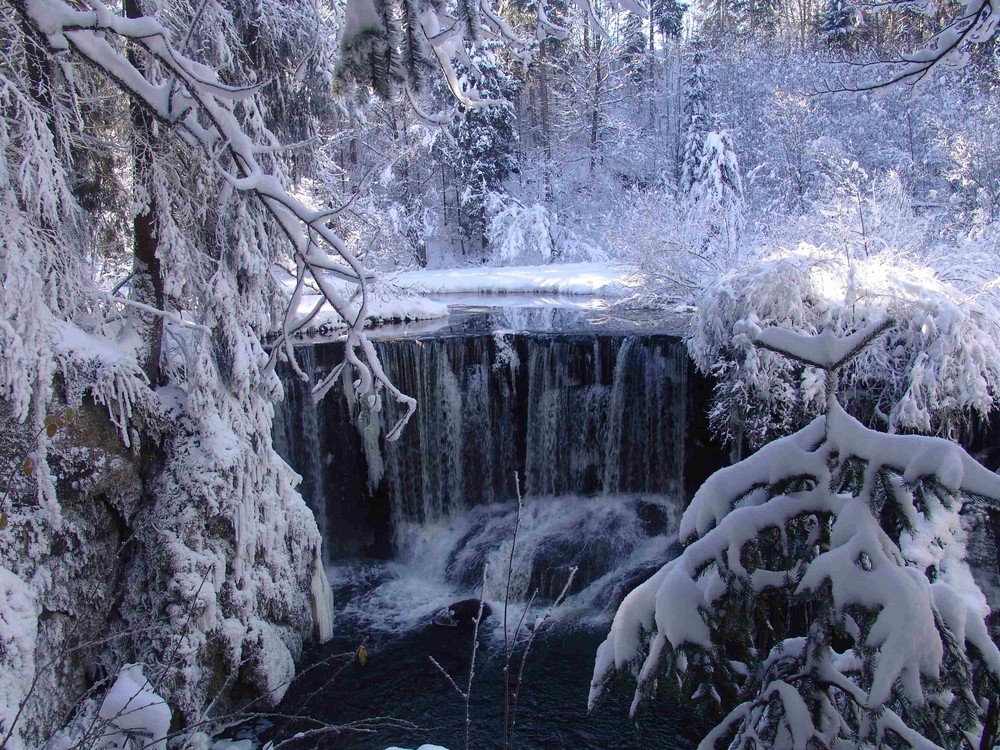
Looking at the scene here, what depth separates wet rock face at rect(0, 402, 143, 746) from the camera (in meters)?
4.66

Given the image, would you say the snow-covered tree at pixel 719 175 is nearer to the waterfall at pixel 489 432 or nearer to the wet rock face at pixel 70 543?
the waterfall at pixel 489 432

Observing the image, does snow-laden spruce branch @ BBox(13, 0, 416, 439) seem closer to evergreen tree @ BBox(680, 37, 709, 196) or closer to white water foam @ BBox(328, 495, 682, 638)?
white water foam @ BBox(328, 495, 682, 638)

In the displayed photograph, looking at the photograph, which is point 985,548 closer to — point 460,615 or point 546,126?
point 460,615

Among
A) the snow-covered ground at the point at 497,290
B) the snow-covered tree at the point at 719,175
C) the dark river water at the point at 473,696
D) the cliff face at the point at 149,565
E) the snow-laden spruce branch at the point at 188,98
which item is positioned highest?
the snow-covered tree at the point at 719,175

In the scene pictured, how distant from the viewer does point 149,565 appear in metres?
5.70

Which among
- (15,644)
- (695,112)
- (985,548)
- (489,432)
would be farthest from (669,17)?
(15,644)

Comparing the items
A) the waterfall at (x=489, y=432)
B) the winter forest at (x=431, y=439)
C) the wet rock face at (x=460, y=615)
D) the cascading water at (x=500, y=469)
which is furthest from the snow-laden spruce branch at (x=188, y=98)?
the waterfall at (x=489, y=432)

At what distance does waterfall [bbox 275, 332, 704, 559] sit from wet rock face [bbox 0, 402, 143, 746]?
450 cm

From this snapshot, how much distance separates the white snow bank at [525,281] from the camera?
18.2 metres

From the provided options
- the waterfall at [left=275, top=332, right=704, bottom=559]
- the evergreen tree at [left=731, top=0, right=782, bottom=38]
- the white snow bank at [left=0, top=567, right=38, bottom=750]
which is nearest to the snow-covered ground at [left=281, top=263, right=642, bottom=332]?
the waterfall at [left=275, top=332, right=704, bottom=559]

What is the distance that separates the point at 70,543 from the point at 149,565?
75 cm

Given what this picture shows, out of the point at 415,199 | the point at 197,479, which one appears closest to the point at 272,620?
the point at 197,479

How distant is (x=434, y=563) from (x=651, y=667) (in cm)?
788

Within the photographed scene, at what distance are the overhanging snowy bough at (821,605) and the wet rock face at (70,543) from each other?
3845mm
